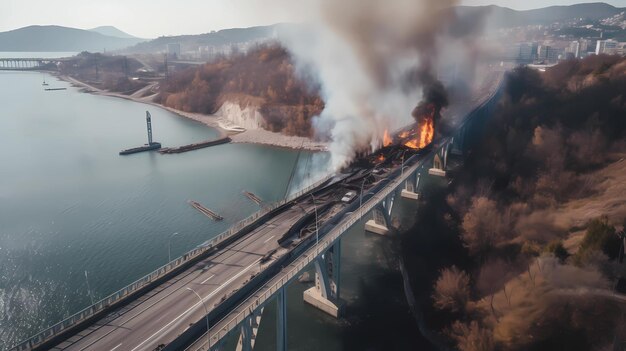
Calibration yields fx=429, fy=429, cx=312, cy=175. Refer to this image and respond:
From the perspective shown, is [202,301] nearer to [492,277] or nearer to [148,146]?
[492,277]

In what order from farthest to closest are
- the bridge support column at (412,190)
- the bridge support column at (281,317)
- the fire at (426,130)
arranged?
1. the fire at (426,130)
2. the bridge support column at (412,190)
3. the bridge support column at (281,317)

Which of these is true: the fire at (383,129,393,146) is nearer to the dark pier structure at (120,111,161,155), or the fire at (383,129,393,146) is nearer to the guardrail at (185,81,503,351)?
the guardrail at (185,81,503,351)

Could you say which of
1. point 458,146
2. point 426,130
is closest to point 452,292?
point 426,130

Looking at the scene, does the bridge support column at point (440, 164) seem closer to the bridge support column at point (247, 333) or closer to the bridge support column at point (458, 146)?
the bridge support column at point (458, 146)

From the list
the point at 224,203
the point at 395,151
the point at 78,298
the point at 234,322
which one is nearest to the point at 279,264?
the point at 234,322

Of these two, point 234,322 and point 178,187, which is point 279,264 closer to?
point 234,322

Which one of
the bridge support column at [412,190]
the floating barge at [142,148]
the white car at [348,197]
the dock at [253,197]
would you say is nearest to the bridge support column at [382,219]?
the white car at [348,197]
